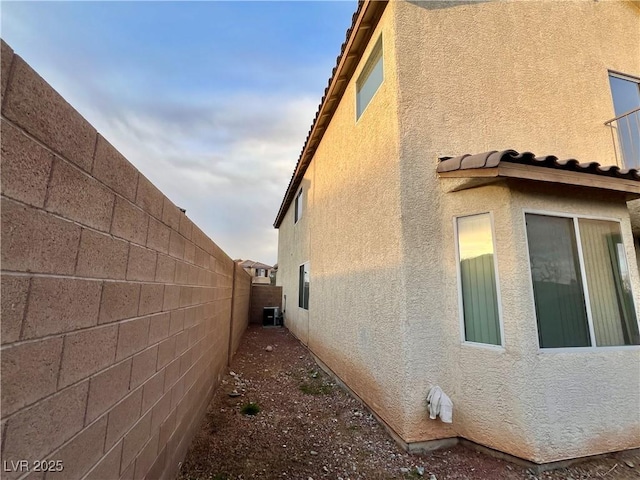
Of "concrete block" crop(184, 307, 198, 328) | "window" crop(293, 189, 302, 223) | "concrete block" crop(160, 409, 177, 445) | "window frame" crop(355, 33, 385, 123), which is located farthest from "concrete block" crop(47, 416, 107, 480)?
"window" crop(293, 189, 302, 223)

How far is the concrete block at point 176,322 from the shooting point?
3.23m

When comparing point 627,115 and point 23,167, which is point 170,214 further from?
point 627,115

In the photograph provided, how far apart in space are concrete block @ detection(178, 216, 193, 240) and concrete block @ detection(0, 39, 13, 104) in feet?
7.75

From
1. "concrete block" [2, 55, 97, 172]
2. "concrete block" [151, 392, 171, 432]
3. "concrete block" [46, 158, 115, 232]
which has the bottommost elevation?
"concrete block" [151, 392, 171, 432]

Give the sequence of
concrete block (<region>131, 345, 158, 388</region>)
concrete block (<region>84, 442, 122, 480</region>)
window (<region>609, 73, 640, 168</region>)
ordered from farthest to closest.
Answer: window (<region>609, 73, 640, 168</region>) → concrete block (<region>131, 345, 158, 388</region>) → concrete block (<region>84, 442, 122, 480</region>)

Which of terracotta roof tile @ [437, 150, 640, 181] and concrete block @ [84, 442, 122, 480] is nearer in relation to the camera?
concrete block @ [84, 442, 122, 480]

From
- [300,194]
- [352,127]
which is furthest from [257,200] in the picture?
[352,127]

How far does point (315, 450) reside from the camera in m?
4.22

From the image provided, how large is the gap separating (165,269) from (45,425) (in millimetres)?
1715

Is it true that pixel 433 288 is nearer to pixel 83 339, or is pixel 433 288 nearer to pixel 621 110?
pixel 83 339

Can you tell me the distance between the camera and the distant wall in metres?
17.8

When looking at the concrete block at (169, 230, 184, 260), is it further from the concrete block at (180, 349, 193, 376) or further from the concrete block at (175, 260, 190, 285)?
the concrete block at (180, 349, 193, 376)

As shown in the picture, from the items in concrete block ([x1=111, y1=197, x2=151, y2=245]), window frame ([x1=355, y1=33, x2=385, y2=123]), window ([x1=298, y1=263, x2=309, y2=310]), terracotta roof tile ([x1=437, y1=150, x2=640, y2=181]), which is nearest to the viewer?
concrete block ([x1=111, y1=197, x2=151, y2=245])

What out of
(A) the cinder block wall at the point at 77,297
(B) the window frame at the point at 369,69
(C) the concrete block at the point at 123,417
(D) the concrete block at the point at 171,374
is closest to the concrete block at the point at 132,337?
(A) the cinder block wall at the point at 77,297
